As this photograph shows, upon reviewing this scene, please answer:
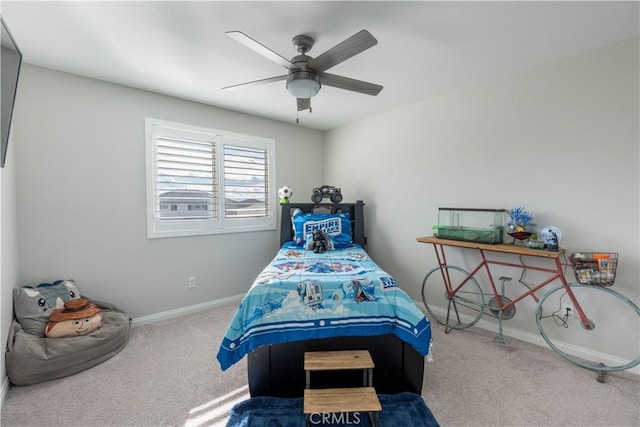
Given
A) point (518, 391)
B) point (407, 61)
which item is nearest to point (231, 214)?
point (407, 61)

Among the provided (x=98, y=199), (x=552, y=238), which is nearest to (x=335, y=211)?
(x=552, y=238)

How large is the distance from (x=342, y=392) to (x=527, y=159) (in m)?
2.55

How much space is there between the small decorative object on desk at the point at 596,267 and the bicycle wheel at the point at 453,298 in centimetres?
83

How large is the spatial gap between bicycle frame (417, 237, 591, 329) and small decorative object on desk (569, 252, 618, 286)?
0.39ft

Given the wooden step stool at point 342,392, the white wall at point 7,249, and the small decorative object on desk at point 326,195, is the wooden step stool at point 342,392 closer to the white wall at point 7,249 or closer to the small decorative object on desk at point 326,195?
the white wall at point 7,249

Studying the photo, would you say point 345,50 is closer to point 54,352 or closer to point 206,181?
point 206,181

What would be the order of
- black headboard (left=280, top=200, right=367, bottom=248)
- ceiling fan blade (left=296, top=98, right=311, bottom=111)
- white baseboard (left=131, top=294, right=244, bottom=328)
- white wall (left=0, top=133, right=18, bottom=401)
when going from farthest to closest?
black headboard (left=280, top=200, right=367, bottom=248) < white baseboard (left=131, top=294, right=244, bottom=328) < ceiling fan blade (left=296, top=98, right=311, bottom=111) < white wall (left=0, top=133, right=18, bottom=401)

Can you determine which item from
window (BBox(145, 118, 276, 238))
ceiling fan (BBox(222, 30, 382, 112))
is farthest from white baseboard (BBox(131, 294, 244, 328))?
ceiling fan (BBox(222, 30, 382, 112))

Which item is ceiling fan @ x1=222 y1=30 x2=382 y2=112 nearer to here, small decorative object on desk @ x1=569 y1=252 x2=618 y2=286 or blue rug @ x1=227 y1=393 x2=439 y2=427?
small decorative object on desk @ x1=569 y1=252 x2=618 y2=286

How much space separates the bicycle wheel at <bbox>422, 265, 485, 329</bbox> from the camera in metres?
2.77

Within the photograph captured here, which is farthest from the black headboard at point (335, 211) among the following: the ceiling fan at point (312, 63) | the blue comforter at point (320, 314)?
the ceiling fan at point (312, 63)

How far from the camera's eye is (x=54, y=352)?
1993 millimetres

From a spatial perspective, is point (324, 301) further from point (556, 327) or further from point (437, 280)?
point (556, 327)

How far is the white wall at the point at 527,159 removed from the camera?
2.07 m
